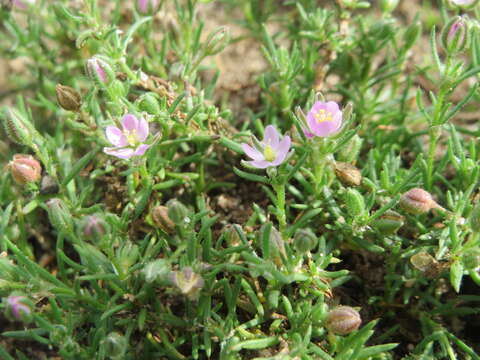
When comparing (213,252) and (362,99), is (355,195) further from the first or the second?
(362,99)

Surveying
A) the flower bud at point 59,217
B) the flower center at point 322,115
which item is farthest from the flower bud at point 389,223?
the flower bud at point 59,217

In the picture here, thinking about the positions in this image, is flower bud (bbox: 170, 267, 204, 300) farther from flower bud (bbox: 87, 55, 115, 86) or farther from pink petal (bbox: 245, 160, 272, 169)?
flower bud (bbox: 87, 55, 115, 86)

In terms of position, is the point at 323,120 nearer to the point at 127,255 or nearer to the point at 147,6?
the point at 127,255

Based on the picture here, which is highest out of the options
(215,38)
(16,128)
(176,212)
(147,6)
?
(147,6)

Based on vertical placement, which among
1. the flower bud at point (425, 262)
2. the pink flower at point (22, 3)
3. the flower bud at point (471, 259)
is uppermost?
the pink flower at point (22, 3)

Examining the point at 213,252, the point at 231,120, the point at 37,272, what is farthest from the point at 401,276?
the point at 37,272

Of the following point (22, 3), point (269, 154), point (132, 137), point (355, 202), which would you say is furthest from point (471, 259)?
point (22, 3)

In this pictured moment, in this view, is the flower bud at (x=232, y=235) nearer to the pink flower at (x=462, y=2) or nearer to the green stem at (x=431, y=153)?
the green stem at (x=431, y=153)
